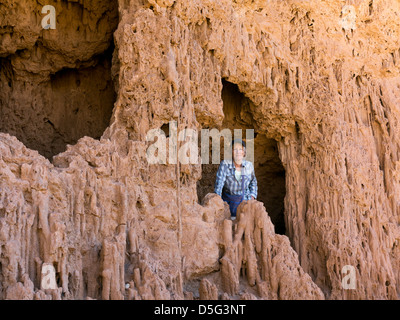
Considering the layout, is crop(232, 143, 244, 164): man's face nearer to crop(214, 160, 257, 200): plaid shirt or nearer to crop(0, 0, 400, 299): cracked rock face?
crop(214, 160, 257, 200): plaid shirt

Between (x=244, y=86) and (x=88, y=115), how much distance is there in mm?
2349

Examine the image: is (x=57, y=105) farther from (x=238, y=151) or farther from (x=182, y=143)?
(x=238, y=151)

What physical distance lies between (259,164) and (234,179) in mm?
1979

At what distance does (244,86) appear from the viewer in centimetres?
898

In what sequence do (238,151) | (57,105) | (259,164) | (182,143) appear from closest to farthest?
(182,143) → (238,151) → (57,105) → (259,164)

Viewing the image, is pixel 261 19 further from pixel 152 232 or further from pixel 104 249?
pixel 104 249

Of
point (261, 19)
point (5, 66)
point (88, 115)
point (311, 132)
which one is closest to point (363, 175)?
point (311, 132)

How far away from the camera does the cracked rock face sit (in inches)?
250

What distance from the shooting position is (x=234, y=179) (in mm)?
8383

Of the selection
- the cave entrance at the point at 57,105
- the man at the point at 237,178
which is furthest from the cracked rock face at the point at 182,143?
the man at the point at 237,178

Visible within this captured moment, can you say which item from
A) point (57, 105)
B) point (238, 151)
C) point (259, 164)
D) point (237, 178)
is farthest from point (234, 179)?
point (57, 105)

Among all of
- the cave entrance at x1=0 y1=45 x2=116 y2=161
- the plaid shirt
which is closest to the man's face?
the plaid shirt

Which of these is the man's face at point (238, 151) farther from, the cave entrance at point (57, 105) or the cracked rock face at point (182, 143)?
the cave entrance at point (57, 105)

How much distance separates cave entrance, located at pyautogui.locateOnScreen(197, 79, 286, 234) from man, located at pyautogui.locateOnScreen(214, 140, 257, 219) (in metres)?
1.18
